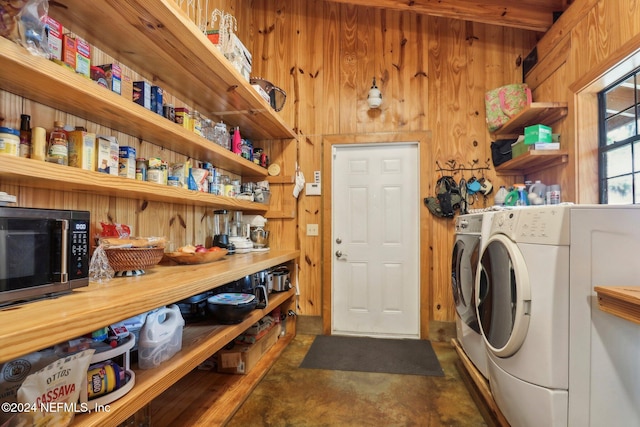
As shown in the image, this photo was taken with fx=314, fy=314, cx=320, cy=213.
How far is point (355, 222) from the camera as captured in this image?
10.4ft

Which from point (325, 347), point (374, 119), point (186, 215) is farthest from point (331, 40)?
point (325, 347)

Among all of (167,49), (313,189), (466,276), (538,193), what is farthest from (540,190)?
(167,49)

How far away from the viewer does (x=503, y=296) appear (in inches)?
59.1

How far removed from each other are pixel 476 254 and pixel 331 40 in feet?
8.17

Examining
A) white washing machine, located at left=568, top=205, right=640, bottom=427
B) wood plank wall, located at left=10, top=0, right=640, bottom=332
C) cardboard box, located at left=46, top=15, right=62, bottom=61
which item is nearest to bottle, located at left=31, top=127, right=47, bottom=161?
cardboard box, located at left=46, top=15, right=62, bottom=61

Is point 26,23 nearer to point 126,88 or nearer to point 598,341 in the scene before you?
point 126,88

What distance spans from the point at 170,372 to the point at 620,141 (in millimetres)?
2817

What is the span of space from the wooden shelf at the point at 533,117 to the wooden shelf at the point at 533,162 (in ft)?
1.01

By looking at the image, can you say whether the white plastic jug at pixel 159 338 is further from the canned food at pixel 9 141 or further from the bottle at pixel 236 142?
the bottle at pixel 236 142

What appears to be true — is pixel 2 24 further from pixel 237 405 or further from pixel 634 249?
pixel 634 249

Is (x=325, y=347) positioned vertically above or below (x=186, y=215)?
below

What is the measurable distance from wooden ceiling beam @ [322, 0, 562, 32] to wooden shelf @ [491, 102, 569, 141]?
30.6 inches

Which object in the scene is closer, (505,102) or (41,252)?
(41,252)

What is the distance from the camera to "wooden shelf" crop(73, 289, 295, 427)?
100cm
